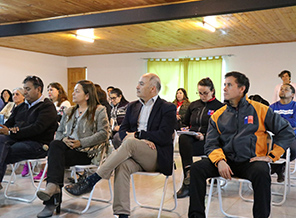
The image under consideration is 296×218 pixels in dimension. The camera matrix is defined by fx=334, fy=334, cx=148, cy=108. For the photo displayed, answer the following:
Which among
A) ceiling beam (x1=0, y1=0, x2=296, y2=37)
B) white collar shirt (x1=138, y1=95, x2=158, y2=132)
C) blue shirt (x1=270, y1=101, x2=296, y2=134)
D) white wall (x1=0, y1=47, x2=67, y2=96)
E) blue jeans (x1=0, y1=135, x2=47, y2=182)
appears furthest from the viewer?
white wall (x1=0, y1=47, x2=67, y2=96)

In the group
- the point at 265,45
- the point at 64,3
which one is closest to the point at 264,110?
the point at 64,3

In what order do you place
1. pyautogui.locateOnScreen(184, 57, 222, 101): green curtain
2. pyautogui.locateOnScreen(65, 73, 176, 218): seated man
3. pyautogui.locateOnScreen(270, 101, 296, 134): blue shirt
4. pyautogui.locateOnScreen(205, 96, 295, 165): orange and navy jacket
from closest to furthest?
1. pyautogui.locateOnScreen(205, 96, 295, 165): orange and navy jacket
2. pyautogui.locateOnScreen(65, 73, 176, 218): seated man
3. pyautogui.locateOnScreen(270, 101, 296, 134): blue shirt
4. pyautogui.locateOnScreen(184, 57, 222, 101): green curtain

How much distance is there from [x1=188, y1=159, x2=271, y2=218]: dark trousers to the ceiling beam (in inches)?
125

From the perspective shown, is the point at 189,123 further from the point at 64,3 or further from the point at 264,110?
the point at 64,3

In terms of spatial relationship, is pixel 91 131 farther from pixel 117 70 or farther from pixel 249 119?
pixel 117 70

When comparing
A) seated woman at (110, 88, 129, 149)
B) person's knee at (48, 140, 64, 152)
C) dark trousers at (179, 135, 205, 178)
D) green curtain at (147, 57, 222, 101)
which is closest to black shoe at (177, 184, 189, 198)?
dark trousers at (179, 135, 205, 178)

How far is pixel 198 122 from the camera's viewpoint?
3910 mm

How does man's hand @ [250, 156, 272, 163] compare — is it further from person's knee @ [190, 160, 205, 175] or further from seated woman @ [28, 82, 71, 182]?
seated woman @ [28, 82, 71, 182]

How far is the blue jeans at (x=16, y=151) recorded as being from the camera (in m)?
3.22

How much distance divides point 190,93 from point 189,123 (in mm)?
6616

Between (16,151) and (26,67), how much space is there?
29.1ft

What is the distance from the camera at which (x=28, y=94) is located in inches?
140

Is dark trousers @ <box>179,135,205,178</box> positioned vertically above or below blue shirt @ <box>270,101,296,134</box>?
below

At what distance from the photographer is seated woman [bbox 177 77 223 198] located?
11.9 feet
